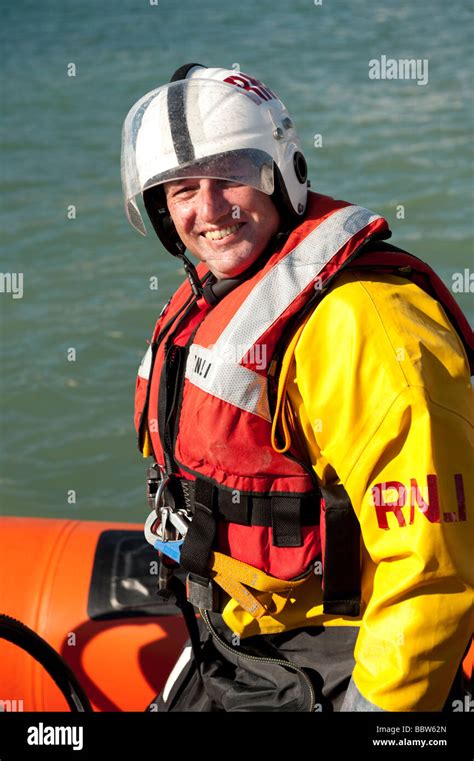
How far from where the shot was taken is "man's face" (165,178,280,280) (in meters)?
1.70

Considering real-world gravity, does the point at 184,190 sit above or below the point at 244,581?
above

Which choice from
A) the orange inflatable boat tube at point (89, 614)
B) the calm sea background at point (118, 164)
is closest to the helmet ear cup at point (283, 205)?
the orange inflatable boat tube at point (89, 614)

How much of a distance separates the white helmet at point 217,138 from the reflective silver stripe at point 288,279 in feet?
0.33

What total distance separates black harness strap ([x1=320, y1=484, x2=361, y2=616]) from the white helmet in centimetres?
49

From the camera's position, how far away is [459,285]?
16.7ft

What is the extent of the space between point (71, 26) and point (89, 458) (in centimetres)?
626

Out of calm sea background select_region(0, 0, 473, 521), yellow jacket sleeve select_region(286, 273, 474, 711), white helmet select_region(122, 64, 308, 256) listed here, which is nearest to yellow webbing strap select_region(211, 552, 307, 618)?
yellow jacket sleeve select_region(286, 273, 474, 711)

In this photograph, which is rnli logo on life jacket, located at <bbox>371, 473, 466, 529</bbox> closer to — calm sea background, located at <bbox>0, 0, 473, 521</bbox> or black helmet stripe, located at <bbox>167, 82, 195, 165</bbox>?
black helmet stripe, located at <bbox>167, 82, 195, 165</bbox>

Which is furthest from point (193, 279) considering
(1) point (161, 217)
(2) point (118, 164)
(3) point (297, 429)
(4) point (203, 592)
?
(2) point (118, 164)

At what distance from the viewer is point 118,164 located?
7.68 meters

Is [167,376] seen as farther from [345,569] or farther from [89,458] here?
[89,458]

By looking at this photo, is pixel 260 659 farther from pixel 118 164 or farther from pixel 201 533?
pixel 118 164

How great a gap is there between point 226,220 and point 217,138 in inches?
5.4

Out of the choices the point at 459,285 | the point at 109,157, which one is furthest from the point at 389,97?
the point at 459,285
